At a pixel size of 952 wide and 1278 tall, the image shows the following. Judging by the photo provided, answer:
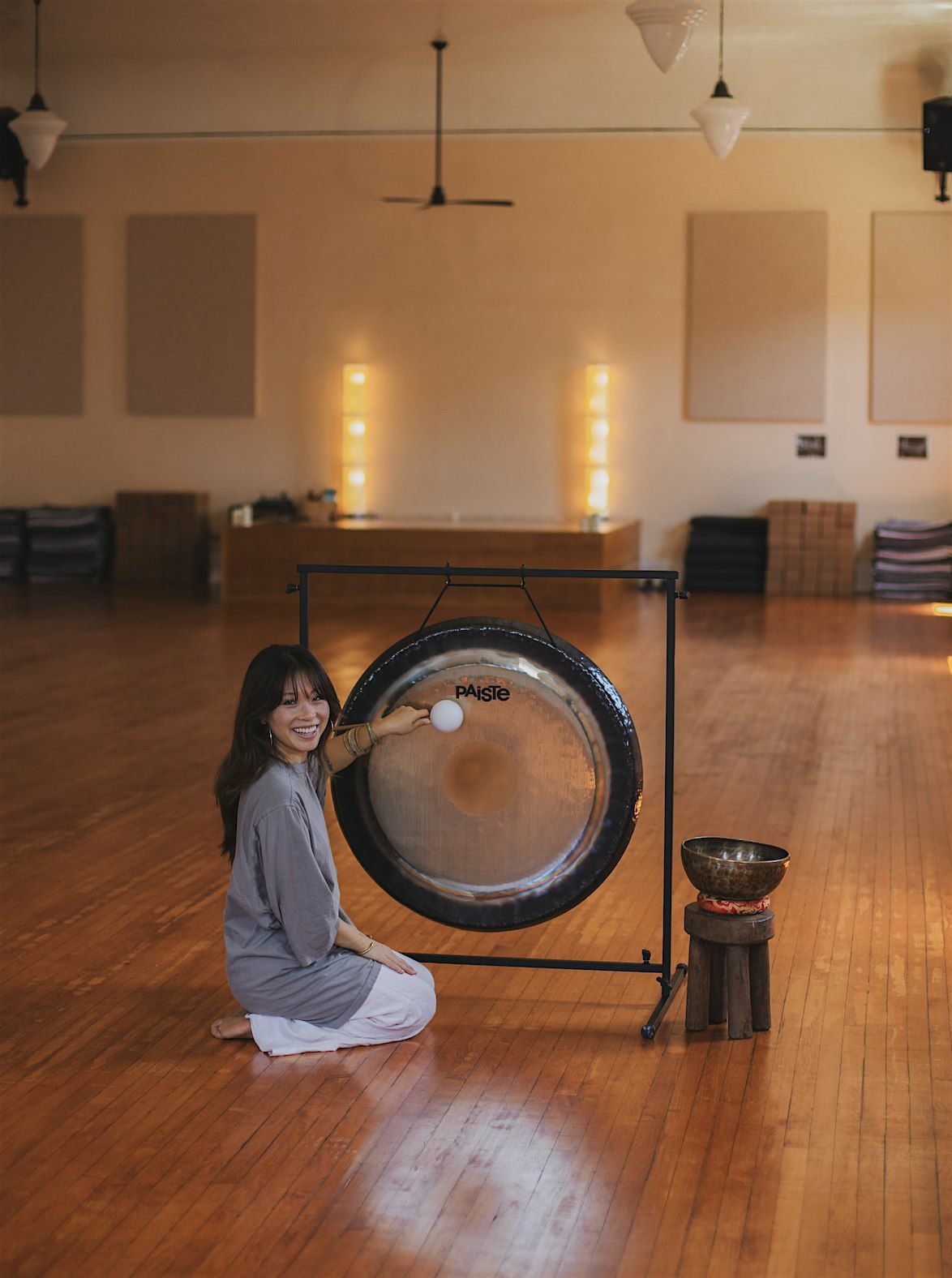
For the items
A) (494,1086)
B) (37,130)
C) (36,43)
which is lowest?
(494,1086)

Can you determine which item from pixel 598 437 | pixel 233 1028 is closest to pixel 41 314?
pixel 598 437

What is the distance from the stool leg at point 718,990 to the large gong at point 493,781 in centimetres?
31

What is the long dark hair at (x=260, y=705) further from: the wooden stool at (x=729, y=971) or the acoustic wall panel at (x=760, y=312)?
the acoustic wall panel at (x=760, y=312)

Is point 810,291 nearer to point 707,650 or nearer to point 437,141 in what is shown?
point 437,141

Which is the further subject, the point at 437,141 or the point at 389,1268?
the point at 437,141

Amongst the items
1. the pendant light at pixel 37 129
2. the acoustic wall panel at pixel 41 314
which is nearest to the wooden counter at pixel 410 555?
the acoustic wall panel at pixel 41 314

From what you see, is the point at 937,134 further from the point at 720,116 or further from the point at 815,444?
the point at 720,116

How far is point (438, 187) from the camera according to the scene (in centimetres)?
1193

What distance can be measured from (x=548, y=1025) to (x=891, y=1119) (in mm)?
746

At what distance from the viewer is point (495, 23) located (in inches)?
425

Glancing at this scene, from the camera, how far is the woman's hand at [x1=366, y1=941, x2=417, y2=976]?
318 centimetres

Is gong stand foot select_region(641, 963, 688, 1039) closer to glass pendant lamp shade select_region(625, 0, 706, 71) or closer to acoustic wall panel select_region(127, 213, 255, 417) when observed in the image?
glass pendant lamp shade select_region(625, 0, 706, 71)

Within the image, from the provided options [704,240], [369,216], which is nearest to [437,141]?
[369,216]

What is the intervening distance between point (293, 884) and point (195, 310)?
405 inches
